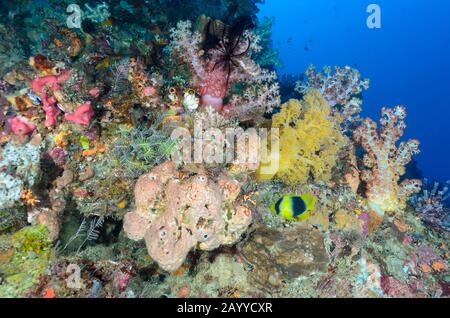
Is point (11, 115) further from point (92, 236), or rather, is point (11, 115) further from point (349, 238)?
point (349, 238)

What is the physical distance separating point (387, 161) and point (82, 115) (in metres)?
5.07

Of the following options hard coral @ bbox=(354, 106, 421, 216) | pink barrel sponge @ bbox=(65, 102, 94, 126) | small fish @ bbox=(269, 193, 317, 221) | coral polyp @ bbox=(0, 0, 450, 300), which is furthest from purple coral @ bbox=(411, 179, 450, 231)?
pink barrel sponge @ bbox=(65, 102, 94, 126)

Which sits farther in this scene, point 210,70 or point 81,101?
point 210,70

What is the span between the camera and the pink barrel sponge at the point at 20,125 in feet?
13.1

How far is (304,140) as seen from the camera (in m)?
4.70

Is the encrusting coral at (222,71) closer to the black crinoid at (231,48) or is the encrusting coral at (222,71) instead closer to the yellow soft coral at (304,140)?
the black crinoid at (231,48)

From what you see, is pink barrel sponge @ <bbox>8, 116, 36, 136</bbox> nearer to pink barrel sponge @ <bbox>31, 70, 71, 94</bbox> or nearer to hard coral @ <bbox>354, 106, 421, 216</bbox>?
pink barrel sponge @ <bbox>31, 70, 71, 94</bbox>

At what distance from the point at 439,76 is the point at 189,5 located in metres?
109

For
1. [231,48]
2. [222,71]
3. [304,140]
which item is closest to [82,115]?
[222,71]

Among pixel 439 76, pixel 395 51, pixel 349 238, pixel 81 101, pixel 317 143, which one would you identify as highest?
pixel 395 51

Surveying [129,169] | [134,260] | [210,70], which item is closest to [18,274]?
[134,260]

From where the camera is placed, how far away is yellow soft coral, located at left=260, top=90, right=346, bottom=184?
4.63m

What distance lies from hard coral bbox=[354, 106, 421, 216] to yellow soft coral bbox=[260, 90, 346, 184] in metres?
0.86
